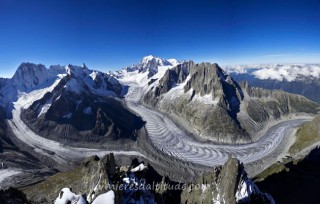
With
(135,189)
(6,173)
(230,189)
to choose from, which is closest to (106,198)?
(135,189)

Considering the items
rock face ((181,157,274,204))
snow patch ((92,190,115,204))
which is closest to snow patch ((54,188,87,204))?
snow patch ((92,190,115,204))

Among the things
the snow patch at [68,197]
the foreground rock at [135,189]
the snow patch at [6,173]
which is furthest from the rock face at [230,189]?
the snow patch at [6,173]

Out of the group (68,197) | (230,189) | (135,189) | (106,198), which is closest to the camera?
(106,198)

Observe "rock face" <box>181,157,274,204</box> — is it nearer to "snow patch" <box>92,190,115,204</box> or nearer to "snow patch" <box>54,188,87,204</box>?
"snow patch" <box>92,190,115,204</box>

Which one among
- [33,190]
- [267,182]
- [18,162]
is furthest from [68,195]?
[18,162]

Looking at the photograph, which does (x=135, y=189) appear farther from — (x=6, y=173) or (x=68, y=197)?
(x=6, y=173)

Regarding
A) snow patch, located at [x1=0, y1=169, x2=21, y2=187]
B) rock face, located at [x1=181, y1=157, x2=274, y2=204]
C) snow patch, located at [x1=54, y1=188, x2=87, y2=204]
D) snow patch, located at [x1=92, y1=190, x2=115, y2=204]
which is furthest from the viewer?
snow patch, located at [x1=0, y1=169, x2=21, y2=187]

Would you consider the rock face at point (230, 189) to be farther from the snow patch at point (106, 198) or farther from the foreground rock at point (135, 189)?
the snow patch at point (106, 198)

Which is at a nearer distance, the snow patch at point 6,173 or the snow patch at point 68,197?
the snow patch at point 68,197

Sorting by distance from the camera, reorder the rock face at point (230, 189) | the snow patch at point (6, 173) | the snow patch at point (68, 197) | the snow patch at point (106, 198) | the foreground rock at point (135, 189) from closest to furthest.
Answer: the snow patch at point (106, 198), the foreground rock at point (135, 189), the snow patch at point (68, 197), the rock face at point (230, 189), the snow patch at point (6, 173)

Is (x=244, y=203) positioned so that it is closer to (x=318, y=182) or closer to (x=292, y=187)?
(x=292, y=187)
